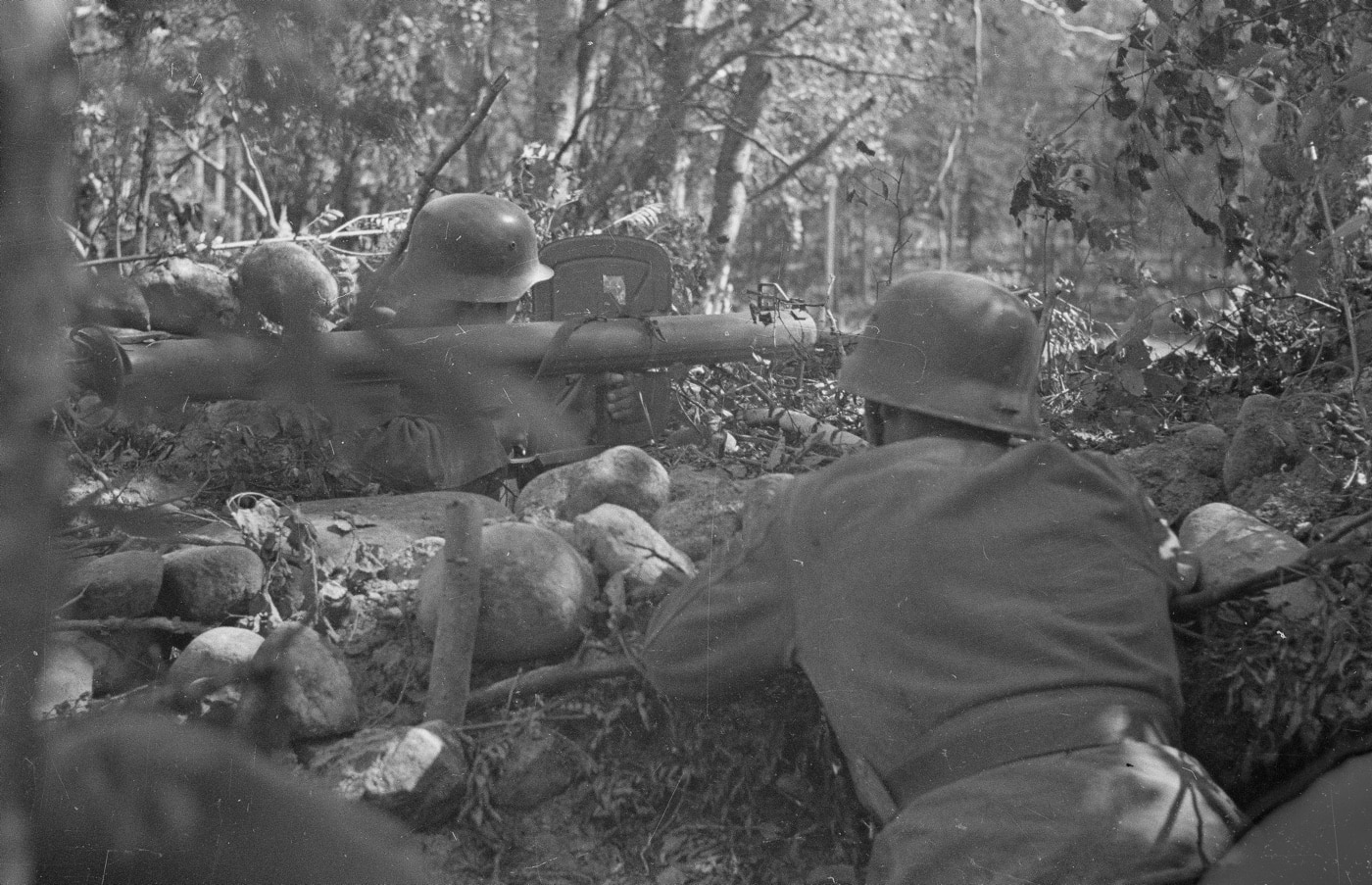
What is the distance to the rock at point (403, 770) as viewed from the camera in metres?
3.19

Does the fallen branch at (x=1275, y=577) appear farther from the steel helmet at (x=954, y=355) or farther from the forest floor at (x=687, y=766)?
the steel helmet at (x=954, y=355)

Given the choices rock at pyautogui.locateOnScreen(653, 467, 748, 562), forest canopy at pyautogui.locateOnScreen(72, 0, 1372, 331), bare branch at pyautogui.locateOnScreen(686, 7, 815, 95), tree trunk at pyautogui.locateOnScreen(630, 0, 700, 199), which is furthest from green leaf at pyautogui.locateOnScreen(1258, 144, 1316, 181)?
bare branch at pyautogui.locateOnScreen(686, 7, 815, 95)

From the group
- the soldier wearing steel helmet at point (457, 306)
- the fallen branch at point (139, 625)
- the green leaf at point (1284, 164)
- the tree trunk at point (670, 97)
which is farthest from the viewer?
the tree trunk at point (670, 97)

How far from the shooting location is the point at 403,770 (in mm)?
3248

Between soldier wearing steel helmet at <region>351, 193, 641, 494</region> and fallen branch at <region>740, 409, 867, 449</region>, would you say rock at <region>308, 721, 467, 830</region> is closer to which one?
soldier wearing steel helmet at <region>351, 193, 641, 494</region>

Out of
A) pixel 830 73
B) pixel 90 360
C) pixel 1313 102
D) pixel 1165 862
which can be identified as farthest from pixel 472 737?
pixel 830 73

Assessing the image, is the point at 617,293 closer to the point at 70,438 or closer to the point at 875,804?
the point at 875,804

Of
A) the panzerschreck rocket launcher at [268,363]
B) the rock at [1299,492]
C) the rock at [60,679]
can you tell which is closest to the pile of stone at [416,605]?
the rock at [60,679]

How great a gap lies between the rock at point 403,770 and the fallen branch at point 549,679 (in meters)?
0.24

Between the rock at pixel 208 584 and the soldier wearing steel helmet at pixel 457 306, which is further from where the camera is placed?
the rock at pixel 208 584

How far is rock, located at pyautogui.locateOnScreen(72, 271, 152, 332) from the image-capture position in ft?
3.87

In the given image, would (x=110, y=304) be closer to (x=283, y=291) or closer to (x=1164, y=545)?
(x=283, y=291)

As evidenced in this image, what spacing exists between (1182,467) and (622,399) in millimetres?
2211

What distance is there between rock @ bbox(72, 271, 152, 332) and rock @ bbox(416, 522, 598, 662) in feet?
7.78
